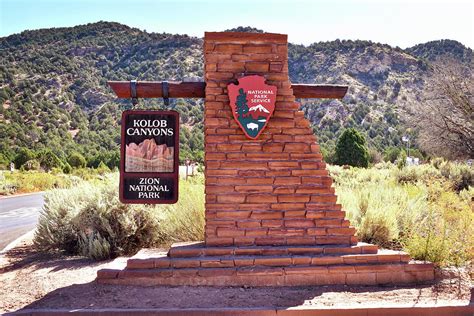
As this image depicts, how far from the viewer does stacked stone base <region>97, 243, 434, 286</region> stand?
5676 millimetres

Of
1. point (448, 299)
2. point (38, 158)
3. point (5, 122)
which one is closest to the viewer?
point (448, 299)

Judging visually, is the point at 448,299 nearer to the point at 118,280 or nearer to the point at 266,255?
the point at 266,255

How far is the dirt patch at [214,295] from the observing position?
5.09 m

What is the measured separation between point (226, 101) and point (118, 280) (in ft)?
8.46

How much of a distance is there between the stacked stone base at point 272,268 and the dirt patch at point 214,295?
0.12 metres

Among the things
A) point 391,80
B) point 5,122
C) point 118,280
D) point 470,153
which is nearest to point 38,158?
point 5,122

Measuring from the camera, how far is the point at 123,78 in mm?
61469

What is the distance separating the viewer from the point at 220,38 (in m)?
6.24

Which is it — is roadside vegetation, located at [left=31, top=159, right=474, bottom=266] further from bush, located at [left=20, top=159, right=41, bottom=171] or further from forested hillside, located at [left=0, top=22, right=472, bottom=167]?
bush, located at [left=20, top=159, right=41, bottom=171]

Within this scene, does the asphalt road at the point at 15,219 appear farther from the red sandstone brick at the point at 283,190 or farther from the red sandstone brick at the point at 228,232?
the red sandstone brick at the point at 283,190

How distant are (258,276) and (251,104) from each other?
6.97ft

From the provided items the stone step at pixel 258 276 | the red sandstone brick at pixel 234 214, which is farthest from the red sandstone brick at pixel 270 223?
the stone step at pixel 258 276

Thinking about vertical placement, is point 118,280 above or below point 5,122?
below

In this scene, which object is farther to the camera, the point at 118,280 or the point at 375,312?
the point at 118,280
